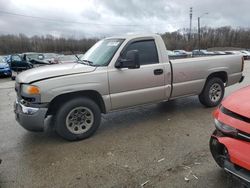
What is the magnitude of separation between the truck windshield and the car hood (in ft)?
7.93

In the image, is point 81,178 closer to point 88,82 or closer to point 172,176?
point 172,176

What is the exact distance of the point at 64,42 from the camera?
6044cm

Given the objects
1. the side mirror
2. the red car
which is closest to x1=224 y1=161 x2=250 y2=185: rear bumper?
the red car

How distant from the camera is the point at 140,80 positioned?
14.9ft

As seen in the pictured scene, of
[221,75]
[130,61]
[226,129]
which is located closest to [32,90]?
[130,61]

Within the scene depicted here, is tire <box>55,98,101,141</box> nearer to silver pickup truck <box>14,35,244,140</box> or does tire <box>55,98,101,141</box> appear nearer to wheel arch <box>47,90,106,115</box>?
silver pickup truck <box>14,35,244,140</box>

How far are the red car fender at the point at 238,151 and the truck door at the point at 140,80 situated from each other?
7.88 feet

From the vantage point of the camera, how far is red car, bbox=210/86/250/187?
213 centimetres

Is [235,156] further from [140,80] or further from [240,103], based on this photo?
[140,80]

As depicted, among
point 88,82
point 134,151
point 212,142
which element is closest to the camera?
point 212,142

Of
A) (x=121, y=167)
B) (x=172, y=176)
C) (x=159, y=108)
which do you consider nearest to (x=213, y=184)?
(x=172, y=176)

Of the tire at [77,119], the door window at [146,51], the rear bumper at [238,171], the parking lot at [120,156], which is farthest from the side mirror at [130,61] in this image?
the rear bumper at [238,171]

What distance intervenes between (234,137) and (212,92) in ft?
12.8

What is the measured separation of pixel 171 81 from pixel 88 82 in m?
1.92
